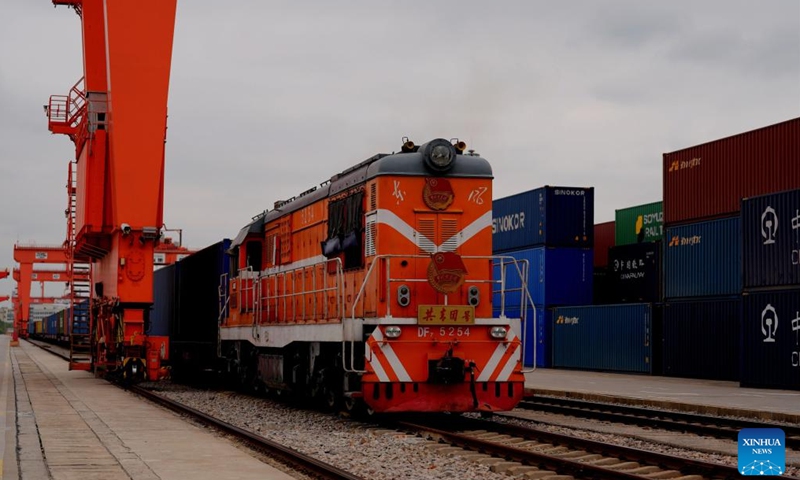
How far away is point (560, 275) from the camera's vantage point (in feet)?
113

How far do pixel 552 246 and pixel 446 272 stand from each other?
21.1m

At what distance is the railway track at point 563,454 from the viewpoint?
9203 millimetres

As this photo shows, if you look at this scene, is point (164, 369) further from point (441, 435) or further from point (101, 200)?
point (441, 435)

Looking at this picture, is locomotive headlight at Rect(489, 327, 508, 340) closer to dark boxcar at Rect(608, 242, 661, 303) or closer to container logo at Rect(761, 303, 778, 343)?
container logo at Rect(761, 303, 778, 343)

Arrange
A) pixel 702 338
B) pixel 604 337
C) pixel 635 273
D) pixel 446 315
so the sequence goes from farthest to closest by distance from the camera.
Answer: pixel 635 273 < pixel 604 337 < pixel 702 338 < pixel 446 315

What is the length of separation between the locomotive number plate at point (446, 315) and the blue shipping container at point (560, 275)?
20.7 m

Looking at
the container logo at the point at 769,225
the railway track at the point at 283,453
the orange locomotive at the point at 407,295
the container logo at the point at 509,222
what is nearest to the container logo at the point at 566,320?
the container logo at the point at 509,222

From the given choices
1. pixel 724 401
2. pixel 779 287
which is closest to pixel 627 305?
pixel 779 287

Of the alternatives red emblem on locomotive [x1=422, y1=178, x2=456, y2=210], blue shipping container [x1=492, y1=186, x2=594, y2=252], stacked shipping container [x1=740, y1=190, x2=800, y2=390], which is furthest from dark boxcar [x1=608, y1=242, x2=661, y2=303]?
red emblem on locomotive [x1=422, y1=178, x2=456, y2=210]

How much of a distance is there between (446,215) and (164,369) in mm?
10844

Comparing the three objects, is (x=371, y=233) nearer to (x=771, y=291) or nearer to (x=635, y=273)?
(x=771, y=291)

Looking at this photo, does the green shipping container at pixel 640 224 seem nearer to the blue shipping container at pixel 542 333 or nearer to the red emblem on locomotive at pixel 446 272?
the blue shipping container at pixel 542 333

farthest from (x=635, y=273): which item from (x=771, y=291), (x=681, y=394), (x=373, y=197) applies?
(x=373, y=197)

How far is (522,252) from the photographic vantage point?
35.5m
